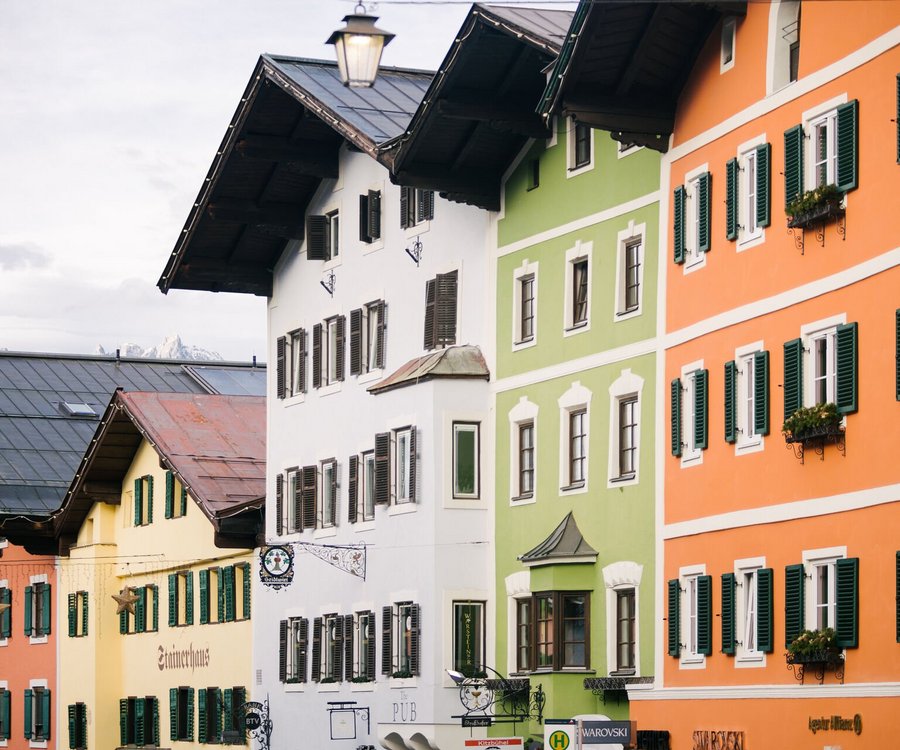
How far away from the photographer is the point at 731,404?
3444cm

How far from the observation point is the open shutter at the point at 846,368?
102 feet

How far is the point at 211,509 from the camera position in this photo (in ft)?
178

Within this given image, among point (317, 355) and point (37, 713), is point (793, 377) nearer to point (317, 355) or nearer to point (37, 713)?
point (317, 355)

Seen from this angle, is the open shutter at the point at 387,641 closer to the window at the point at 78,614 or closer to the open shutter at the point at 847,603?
the open shutter at the point at 847,603

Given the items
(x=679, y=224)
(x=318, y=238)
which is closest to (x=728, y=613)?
(x=679, y=224)

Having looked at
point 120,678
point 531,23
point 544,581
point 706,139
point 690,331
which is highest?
point 531,23

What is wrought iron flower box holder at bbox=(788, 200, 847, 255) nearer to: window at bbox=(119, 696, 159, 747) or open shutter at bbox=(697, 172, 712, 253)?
open shutter at bbox=(697, 172, 712, 253)

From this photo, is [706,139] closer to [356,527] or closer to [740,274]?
[740,274]

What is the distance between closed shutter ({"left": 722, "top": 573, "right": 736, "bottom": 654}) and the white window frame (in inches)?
266

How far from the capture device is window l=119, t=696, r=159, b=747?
2379 inches

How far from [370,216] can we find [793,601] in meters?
18.1

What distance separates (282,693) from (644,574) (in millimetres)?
16179

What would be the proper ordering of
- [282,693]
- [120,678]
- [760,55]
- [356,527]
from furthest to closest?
[120,678] → [282,693] → [356,527] → [760,55]

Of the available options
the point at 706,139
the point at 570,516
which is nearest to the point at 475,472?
the point at 570,516
